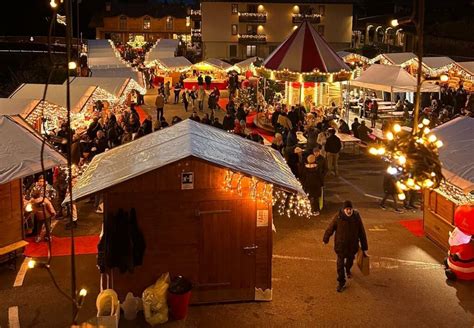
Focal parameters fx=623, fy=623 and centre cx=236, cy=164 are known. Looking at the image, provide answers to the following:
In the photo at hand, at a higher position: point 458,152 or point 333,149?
point 458,152

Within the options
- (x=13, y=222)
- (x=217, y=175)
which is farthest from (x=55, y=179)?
(x=217, y=175)

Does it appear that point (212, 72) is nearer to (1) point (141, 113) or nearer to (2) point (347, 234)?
(1) point (141, 113)

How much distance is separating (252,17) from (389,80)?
116 ft

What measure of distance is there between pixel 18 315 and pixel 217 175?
3.69 m

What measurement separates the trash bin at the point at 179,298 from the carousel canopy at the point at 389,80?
54.2 ft

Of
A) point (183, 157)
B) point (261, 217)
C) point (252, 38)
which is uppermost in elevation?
point (252, 38)

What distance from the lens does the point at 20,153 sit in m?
11.3

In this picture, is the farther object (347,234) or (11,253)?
(11,253)

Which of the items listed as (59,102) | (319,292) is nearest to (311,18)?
(59,102)

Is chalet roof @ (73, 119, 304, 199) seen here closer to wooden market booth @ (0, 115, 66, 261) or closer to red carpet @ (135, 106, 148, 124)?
wooden market booth @ (0, 115, 66, 261)

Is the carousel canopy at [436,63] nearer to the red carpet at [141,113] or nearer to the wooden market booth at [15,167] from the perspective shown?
the red carpet at [141,113]

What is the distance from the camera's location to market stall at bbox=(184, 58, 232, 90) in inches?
1550

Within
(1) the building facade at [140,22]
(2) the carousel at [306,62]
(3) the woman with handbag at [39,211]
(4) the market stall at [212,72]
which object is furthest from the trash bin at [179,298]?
(1) the building facade at [140,22]

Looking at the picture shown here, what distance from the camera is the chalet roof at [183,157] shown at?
931 centimetres
